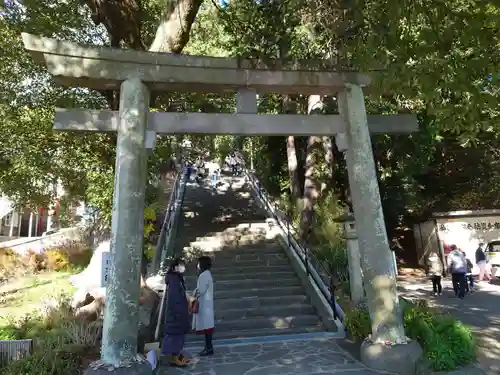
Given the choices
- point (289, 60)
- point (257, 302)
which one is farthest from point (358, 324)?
point (289, 60)

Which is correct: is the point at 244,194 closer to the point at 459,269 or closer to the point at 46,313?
the point at 459,269

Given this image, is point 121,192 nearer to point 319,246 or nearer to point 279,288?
point 279,288

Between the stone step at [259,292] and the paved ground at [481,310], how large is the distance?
3603 mm

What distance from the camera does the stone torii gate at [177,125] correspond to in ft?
16.7

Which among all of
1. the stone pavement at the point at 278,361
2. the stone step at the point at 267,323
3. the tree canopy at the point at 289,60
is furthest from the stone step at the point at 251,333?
the tree canopy at the point at 289,60

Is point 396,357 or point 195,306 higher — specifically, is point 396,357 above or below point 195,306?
below

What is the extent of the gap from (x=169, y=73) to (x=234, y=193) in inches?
533

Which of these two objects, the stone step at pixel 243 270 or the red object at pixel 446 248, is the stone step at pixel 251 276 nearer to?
the stone step at pixel 243 270

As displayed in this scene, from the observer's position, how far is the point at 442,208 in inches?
731

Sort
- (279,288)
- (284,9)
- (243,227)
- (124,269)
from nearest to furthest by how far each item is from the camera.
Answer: (124,269) < (284,9) < (279,288) < (243,227)

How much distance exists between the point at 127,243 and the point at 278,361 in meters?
2.95

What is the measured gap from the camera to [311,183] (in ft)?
45.0

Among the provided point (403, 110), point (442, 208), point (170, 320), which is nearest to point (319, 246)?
point (403, 110)

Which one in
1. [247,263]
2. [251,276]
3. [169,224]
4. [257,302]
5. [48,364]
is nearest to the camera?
[48,364]
